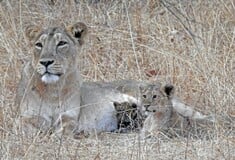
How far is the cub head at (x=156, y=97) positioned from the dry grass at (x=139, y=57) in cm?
23

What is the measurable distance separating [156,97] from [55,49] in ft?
2.56

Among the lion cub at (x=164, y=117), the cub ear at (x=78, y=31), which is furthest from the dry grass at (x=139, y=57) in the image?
the cub ear at (x=78, y=31)

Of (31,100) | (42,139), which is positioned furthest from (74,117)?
(42,139)

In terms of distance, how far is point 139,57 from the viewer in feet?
26.9

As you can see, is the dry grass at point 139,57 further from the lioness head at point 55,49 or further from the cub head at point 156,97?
the lioness head at point 55,49

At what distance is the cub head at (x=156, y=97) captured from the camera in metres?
6.35

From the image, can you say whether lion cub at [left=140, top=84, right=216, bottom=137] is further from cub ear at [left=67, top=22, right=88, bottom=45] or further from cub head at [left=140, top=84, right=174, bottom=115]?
cub ear at [left=67, top=22, right=88, bottom=45]

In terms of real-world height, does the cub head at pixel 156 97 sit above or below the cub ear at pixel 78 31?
below

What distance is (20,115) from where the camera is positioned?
255 inches

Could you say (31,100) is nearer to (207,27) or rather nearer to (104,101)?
(104,101)

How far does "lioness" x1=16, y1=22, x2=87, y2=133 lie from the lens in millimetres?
6488

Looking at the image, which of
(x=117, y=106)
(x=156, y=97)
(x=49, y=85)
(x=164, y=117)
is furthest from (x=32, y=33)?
(x=164, y=117)

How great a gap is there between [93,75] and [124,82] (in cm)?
72

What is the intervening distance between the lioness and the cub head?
1.70 ft
